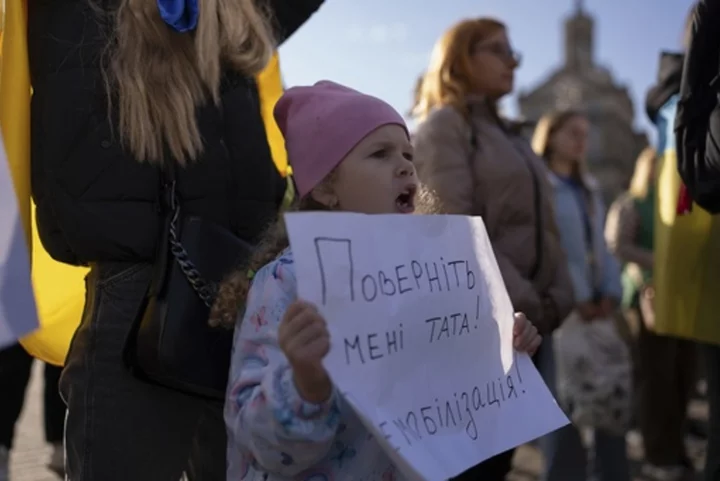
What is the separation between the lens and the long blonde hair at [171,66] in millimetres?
1873

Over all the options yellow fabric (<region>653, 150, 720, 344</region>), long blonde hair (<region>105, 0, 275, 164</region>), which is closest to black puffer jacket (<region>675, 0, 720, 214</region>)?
yellow fabric (<region>653, 150, 720, 344</region>)

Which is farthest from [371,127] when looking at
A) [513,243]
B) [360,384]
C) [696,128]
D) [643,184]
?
[643,184]

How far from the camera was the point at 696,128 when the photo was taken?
254 centimetres

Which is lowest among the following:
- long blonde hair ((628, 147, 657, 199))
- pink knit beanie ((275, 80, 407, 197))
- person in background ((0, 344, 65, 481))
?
long blonde hair ((628, 147, 657, 199))

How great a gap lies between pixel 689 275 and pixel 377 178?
174 cm

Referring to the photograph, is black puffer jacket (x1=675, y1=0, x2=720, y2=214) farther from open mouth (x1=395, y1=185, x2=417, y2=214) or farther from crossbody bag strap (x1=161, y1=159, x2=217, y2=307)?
crossbody bag strap (x1=161, y1=159, x2=217, y2=307)

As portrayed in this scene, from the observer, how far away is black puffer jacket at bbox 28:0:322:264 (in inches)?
72.6

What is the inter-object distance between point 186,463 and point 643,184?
3.88 meters

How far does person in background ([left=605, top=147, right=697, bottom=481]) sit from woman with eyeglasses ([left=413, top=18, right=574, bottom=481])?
1938 millimetres

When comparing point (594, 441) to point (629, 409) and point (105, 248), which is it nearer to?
point (629, 409)

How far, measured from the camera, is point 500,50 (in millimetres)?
3334

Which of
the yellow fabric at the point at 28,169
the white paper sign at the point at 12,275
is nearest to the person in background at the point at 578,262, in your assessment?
the yellow fabric at the point at 28,169

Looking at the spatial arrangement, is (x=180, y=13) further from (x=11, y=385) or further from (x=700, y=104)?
(x=11, y=385)

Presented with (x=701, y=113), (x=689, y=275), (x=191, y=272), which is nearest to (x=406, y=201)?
(x=191, y=272)
